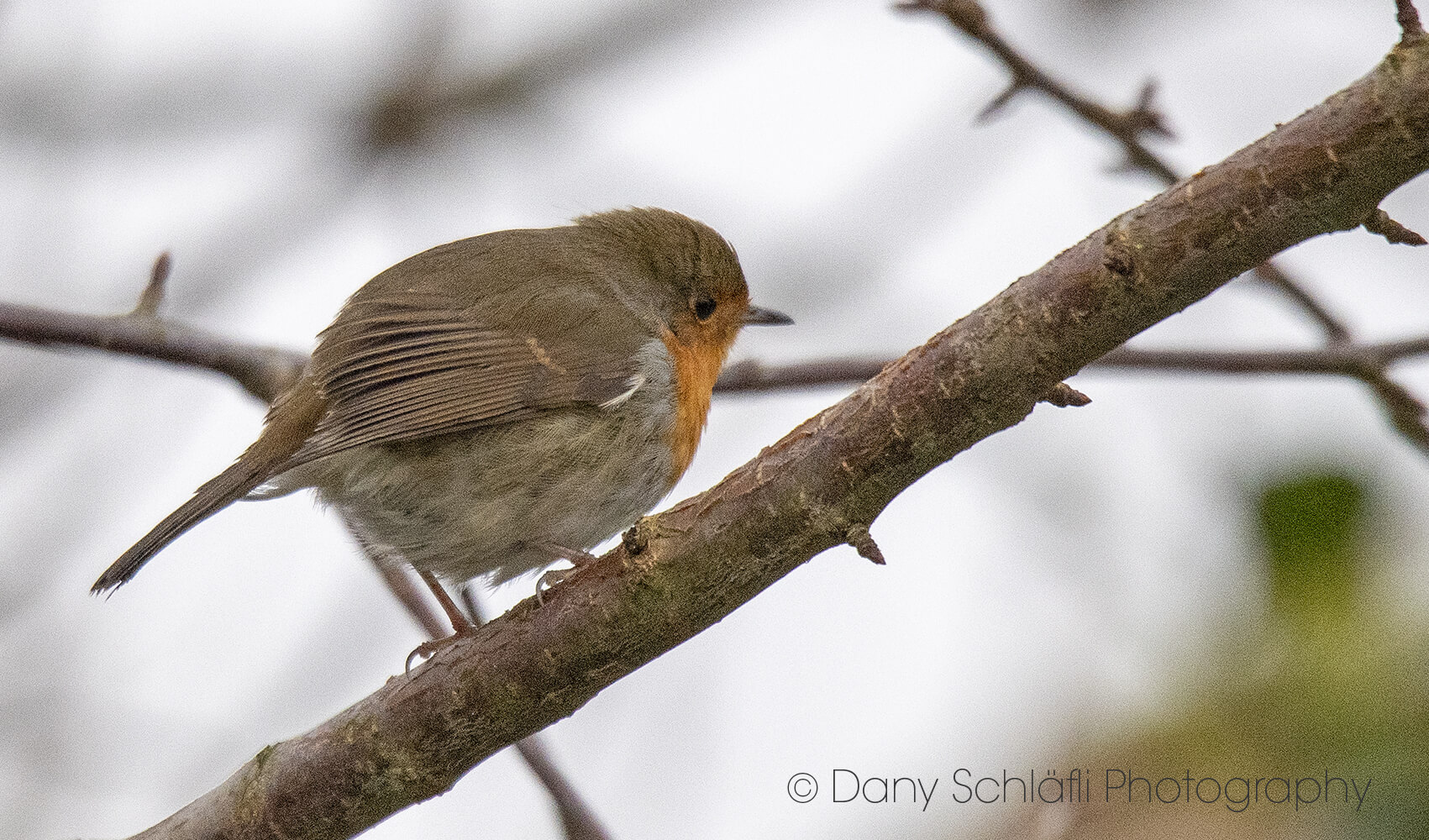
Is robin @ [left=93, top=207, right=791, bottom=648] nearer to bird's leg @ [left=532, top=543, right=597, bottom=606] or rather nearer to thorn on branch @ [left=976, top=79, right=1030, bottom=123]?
bird's leg @ [left=532, top=543, right=597, bottom=606]

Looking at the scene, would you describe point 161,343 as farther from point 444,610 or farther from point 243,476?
point 444,610

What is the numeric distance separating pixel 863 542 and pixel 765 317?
8.55ft

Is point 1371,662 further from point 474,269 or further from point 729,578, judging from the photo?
point 474,269

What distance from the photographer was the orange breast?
14.2ft

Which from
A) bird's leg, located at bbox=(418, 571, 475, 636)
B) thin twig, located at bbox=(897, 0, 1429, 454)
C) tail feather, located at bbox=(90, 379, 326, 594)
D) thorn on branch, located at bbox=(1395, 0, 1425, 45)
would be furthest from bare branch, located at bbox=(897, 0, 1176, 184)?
bird's leg, located at bbox=(418, 571, 475, 636)

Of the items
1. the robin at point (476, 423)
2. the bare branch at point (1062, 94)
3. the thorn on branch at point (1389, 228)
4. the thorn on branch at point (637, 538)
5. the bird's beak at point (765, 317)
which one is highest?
the bird's beak at point (765, 317)

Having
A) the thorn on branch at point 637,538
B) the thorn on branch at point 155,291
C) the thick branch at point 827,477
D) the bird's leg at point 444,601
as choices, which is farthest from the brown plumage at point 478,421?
the thorn on branch at point 637,538

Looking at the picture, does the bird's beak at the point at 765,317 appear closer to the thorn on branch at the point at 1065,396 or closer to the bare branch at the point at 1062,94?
the bare branch at the point at 1062,94

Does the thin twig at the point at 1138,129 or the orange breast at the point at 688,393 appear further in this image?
the orange breast at the point at 688,393

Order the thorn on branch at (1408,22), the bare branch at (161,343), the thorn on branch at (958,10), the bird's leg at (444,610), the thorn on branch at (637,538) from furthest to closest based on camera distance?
the bird's leg at (444,610), the bare branch at (161,343), the thorn on branch at (958,10), the thorn on branch at (637,538), the thorn on branch at (1408,22)

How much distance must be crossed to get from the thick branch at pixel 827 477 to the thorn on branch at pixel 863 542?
17 mm

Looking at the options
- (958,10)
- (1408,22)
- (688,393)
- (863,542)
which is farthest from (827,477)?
(688,393)

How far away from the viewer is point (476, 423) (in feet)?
13.3

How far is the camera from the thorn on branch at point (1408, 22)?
7.00 ft
